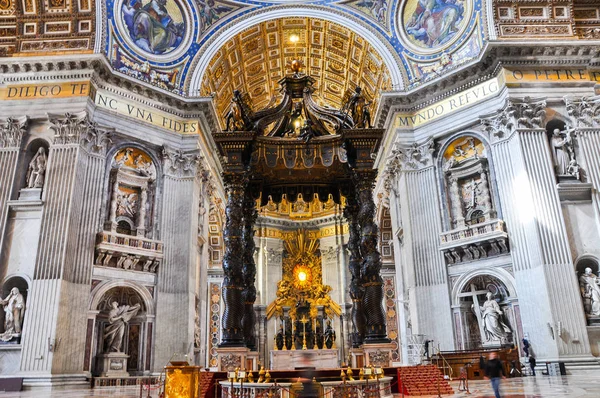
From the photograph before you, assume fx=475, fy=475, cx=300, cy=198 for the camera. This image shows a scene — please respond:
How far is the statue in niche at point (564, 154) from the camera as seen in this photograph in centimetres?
1209

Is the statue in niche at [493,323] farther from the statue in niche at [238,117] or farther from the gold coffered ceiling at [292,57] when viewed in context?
the statue in niche at [238,117]

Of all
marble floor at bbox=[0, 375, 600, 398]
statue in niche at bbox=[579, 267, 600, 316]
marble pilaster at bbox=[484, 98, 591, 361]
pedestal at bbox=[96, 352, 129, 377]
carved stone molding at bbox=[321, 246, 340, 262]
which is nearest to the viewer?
marble floor at bbox=[0, 375, 600, 398]

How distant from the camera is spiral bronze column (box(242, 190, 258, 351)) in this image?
8.62m

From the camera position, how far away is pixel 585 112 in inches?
487

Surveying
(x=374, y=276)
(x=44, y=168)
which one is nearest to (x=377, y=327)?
(x=374, y=276)

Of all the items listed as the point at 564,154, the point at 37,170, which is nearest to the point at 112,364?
the point at 37,170

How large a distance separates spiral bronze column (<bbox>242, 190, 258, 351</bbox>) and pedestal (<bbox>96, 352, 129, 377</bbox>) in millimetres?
4726

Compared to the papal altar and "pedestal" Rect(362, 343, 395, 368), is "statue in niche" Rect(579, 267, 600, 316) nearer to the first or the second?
the papal altar

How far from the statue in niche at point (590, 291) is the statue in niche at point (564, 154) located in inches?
99.0

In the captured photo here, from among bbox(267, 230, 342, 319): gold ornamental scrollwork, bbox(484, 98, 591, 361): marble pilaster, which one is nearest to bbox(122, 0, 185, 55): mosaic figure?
bbox(484, 98, 591, 361): marble pilaster

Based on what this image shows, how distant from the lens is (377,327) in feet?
25.0

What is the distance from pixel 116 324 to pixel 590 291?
1169cm

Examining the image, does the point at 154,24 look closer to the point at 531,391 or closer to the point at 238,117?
the point at 238,117

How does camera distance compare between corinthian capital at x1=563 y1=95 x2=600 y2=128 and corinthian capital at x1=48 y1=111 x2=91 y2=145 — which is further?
corinthian capital at x1=563 y1=95 x2=600 y2=128
